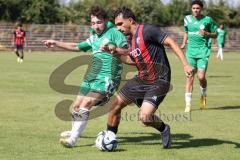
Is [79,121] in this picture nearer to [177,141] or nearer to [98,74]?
[98,74]

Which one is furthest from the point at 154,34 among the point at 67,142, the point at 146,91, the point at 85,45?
the point at 67,142

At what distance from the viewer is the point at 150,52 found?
8.42 m

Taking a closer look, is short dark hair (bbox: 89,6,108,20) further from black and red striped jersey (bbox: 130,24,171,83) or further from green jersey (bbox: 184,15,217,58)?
green jersey (bbox: 184,15,217,58)

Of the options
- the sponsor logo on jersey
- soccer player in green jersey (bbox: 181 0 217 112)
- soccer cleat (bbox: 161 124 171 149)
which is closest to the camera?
the sponsor logo on jersey

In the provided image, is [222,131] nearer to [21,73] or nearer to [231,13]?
[21,73]

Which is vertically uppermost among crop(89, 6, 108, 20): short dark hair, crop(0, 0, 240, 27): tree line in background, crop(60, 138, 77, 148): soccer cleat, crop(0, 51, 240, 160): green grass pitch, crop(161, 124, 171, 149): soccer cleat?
crop(89, 6, 108, 20): short dark hair

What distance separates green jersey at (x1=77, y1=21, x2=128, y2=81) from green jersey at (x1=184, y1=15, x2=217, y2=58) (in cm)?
462

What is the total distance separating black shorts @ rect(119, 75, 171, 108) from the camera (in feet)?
27.9

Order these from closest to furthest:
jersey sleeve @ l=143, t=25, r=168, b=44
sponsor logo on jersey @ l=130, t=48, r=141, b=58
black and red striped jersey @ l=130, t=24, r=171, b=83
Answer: jersey sleeve @ l=143, t=25, r=168, b=44, black and red striped jersey @ l=130, t=24, r=171, b=83, sponsor logo on jersey @ l=130, t=48, r=141, b=58

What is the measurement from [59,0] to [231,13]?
21.3 meters

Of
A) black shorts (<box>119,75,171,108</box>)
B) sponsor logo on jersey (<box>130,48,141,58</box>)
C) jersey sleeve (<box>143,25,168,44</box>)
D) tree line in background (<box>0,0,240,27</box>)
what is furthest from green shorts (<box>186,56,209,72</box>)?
tree line in background (<box>0,0,240,27</box>)

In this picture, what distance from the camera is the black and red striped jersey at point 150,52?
8.34m

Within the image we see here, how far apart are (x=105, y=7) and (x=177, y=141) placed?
53.4m

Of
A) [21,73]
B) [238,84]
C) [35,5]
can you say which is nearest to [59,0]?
[35,5]
